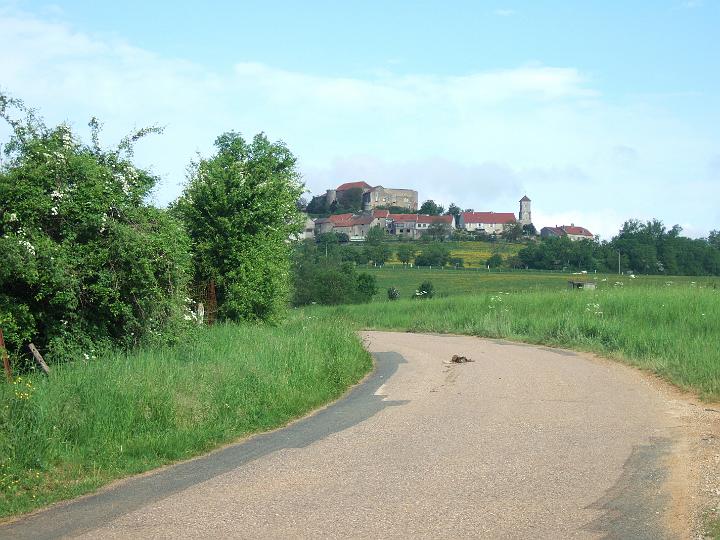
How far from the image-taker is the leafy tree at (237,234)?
24828mm

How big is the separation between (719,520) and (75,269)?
11.5 meters

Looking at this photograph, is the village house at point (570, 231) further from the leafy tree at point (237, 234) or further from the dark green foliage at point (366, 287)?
the leafy tree at point (237, 234)

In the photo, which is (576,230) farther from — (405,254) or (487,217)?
(405,254)

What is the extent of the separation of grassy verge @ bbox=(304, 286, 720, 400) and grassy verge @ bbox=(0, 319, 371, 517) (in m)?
8.30

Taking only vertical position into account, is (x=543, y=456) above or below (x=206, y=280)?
below

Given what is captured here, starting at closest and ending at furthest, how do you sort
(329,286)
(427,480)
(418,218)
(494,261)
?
(427,480)
(329,286)
(494,261)
(418,218)

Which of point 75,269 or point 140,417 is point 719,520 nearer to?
point 140,417

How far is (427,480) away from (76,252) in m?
8.86

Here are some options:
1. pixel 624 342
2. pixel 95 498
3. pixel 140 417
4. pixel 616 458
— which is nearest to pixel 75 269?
pixel 140 417

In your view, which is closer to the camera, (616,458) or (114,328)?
(616,458)

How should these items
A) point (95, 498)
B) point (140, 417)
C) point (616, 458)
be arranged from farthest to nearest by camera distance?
point (140, 417) < point (616, 458) < point (95, 498)

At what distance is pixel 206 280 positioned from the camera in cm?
2516

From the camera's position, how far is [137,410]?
36.9ft

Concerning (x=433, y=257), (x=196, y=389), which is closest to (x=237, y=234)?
(x=196, y=389)
